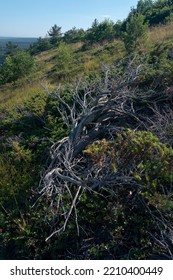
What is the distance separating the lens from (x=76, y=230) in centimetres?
353

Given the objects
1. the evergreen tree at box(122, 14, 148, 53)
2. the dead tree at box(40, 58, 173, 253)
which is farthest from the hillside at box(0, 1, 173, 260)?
the evergreen tree at box(122, 14, 148, 53)

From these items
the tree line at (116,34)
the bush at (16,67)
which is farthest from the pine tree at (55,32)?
the bush at (16,67)

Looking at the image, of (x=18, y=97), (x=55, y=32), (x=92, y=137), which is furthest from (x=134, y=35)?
(x=55, y=32)

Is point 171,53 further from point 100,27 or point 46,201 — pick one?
point 100,27

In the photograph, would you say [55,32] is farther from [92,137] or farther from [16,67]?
[92,137]

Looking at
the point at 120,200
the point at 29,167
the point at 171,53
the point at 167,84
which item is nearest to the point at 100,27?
the point at 171,53

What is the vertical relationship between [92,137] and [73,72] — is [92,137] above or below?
below

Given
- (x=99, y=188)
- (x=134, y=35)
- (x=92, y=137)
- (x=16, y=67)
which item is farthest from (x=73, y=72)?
(x=99, y=188)

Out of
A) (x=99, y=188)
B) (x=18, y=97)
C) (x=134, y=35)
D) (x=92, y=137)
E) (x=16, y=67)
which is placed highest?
(x=134, y=35)

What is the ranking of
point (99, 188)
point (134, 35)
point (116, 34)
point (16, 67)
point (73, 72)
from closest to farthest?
1. point (99, 188)
2. point (134, 35)
3. point (73, 72)
4. point (16, 67)
5. point (116, 34)

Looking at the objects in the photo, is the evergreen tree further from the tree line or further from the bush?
the bush

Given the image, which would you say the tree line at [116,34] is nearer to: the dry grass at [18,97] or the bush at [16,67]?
the bush at [16,67]

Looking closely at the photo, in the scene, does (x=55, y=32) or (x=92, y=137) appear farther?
(x=55, y=32)

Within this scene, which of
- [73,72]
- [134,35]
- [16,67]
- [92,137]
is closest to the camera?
[92,137]
